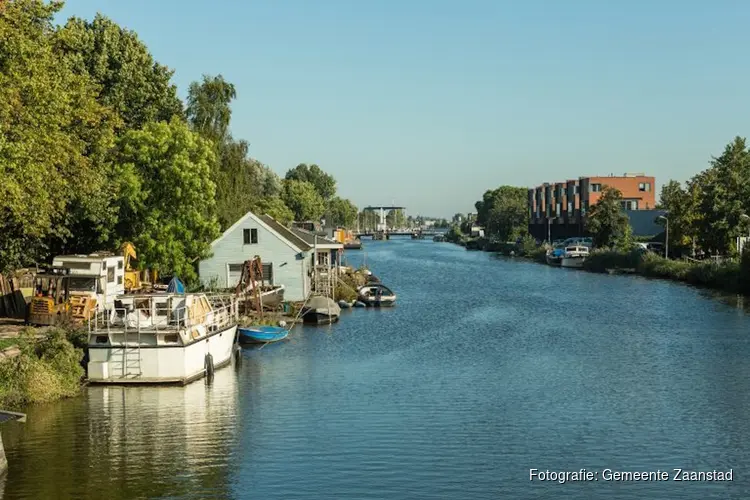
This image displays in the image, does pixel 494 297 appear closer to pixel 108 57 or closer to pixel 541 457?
pixel 108 57

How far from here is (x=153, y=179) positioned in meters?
53.9

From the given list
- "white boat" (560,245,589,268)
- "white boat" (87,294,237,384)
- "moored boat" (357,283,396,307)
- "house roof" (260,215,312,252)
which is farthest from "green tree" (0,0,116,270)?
"white boat" (560,245,589,268)

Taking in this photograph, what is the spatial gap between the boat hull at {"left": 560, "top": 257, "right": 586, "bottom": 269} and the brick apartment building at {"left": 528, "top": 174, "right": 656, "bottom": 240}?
89.7ft

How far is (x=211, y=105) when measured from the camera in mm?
74875

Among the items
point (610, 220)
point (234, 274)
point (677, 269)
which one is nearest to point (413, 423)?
point (234, 274)

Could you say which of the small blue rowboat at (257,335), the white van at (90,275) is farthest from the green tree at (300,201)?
the white van at (90,275)

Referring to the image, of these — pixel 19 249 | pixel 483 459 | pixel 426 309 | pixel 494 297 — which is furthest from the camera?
pixel 494 297

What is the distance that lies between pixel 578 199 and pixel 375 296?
98.0 meters

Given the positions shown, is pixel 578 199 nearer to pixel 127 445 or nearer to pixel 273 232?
pixel 273 232

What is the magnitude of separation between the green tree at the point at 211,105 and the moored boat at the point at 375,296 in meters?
18.7

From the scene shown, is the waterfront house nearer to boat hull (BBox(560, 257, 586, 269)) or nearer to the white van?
the white van

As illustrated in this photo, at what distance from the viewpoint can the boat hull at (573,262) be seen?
121 m

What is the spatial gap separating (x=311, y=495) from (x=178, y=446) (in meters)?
6.08

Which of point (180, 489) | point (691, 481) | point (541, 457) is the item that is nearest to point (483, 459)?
point (541, 457)
